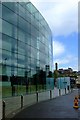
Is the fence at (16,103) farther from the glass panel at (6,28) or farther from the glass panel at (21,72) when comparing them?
the glass panel at (6,28)

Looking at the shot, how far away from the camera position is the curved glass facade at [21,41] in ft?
94.0

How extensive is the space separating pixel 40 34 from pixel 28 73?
7247 millimetres

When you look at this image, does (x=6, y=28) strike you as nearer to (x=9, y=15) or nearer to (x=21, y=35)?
(x=9, y=15)

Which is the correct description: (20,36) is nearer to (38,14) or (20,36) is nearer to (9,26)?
(9,26)

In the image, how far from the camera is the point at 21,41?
3244 centimetres

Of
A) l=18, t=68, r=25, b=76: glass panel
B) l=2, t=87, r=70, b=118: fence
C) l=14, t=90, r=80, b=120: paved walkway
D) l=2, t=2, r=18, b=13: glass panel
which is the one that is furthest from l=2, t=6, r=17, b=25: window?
l=14, t=90, r=80, b=120: paved walkway

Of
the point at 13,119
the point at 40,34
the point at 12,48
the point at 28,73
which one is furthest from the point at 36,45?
the point at 13,119

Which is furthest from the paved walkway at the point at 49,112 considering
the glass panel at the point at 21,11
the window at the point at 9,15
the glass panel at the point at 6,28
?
the glass panel at the point at 21,11

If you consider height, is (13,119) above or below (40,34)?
below

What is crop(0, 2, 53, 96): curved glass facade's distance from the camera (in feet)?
94.0

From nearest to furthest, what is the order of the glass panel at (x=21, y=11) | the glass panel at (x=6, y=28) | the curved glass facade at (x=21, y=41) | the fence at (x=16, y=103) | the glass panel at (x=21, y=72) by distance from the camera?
the fence at (x=16, y=103) → the glass panel at (x=6, y=28) → the curved glass facade at (x=21, y=41) → the glass panel at (x=21, y=72) → the glass panel at (x=21, y=11)

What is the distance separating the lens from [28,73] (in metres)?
34.2

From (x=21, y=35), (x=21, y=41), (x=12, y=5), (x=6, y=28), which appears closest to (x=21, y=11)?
(x=21, y=35)

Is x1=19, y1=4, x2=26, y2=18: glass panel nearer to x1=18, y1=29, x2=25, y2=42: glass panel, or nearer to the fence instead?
x1=18, y1=29, x2=25, y2=42: glass panel
